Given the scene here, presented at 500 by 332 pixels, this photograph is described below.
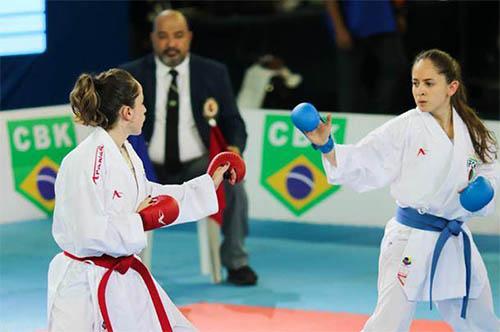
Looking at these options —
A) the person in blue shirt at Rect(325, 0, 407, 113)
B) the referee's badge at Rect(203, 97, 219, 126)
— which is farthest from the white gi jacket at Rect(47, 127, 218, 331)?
the person in blue shirt at Rect(325, 0, 407, 113)

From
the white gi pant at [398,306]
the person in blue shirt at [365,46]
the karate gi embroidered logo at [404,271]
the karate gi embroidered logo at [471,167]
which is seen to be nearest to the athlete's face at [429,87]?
the karate gi embroidered logo at [471,167]

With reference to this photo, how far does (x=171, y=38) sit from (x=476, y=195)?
10.3ft

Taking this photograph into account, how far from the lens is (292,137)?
9.27 metres

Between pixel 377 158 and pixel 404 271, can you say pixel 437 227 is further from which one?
pixel 377 158

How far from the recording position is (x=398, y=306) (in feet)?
18.6

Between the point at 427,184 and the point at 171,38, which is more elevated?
the point at 171,38

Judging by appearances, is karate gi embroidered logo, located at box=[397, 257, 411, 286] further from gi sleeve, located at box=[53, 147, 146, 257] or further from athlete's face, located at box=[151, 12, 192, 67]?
athlete's face, located at box=[151, 12, 192, 67]

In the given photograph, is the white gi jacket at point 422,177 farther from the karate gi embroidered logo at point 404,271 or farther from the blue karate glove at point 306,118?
the blue karate glove at point 306,118

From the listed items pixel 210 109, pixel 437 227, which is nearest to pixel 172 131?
pixel 210 109

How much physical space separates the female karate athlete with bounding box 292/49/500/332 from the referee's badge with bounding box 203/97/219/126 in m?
2.28

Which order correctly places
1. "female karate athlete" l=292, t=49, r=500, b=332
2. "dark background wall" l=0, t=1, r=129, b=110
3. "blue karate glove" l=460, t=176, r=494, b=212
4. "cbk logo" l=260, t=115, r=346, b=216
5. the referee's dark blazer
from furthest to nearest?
"dark background wall" l=0, t=1, r=129, b=110, "cbk logo" l=260, t=115, r=346, b=216, the referee's dark blazer, "female karate athlete" l=292, t=49, r=500, b=332, "blue karate glove" l=460, t=176, r=494, b=212

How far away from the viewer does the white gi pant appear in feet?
18.6

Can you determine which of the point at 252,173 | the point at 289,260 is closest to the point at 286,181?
the point at 252,173

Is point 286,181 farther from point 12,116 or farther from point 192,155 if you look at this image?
point 12,116
